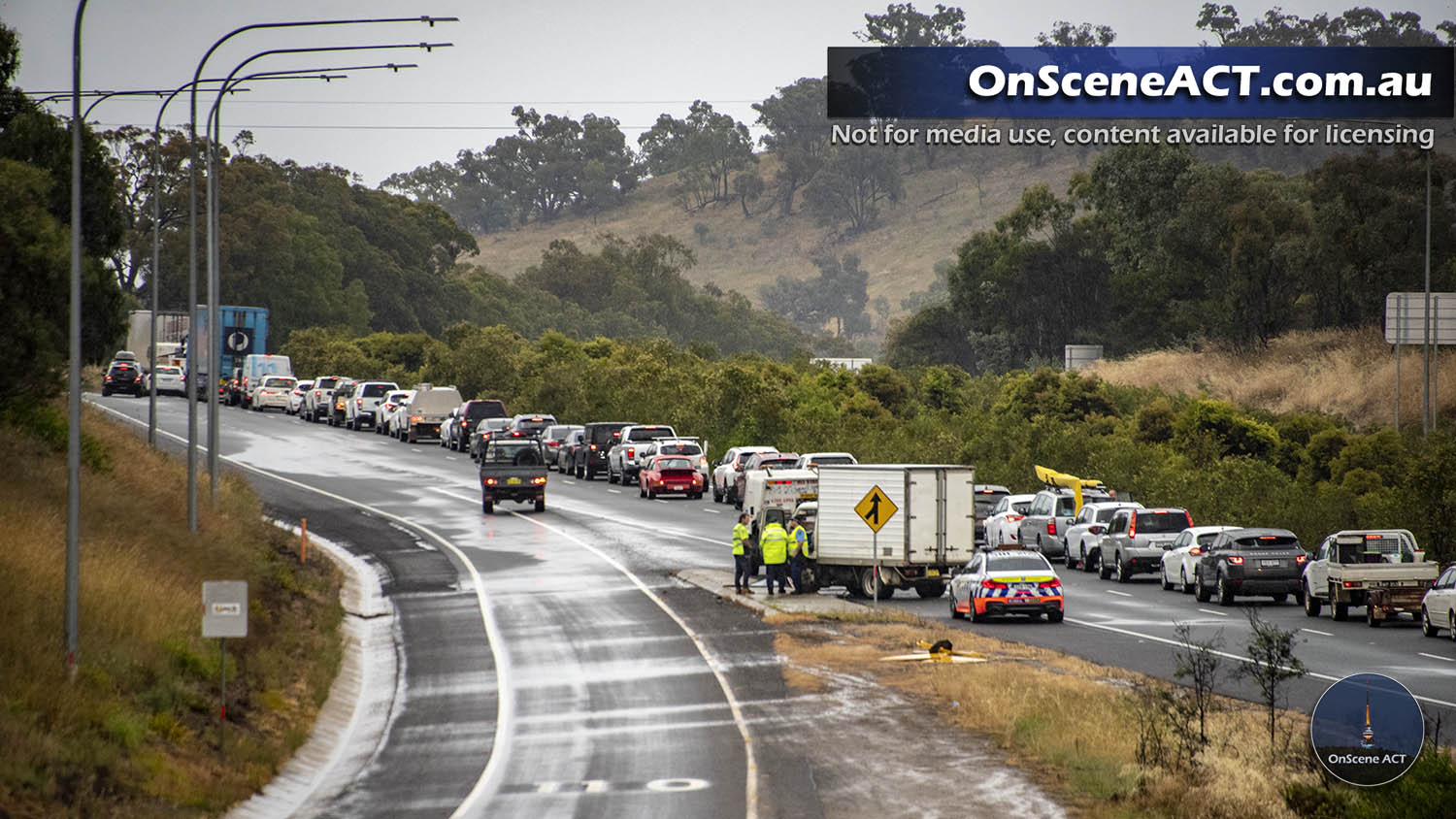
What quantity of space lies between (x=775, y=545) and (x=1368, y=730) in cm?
2379

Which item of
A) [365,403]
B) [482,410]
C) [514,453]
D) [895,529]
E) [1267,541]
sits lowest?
[1267,541]

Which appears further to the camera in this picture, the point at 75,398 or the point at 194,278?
the point at 194,278

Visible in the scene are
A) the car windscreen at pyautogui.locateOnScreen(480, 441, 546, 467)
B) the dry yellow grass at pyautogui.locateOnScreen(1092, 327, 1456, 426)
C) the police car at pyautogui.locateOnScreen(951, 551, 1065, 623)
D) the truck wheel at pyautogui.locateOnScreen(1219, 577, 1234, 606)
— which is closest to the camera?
the police car at pyautogui.locateOnScreen(951, 551, 1065, 623)

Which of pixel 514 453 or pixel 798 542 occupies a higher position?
pixel 514 453

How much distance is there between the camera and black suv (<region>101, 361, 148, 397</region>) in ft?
281

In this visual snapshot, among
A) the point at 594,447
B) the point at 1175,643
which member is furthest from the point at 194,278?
the point at 594,447

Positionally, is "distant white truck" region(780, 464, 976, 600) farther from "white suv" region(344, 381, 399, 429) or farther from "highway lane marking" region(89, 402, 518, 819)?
"white suv" region(344, 381, 399, 429)

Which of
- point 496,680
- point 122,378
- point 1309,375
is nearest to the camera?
point 496,680

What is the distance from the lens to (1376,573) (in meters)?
31.2

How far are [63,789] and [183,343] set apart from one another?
8085 cm

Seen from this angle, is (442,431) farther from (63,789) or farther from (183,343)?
(63,789)

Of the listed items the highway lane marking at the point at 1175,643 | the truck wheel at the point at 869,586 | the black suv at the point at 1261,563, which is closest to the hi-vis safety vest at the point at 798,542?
the truck wheel at the point at 869,586

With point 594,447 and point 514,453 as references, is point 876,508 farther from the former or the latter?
point 594,447

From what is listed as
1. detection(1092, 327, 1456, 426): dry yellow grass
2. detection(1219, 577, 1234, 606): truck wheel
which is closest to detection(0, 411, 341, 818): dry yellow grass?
detection(1219, 577, 1234, 606): truck wheel
